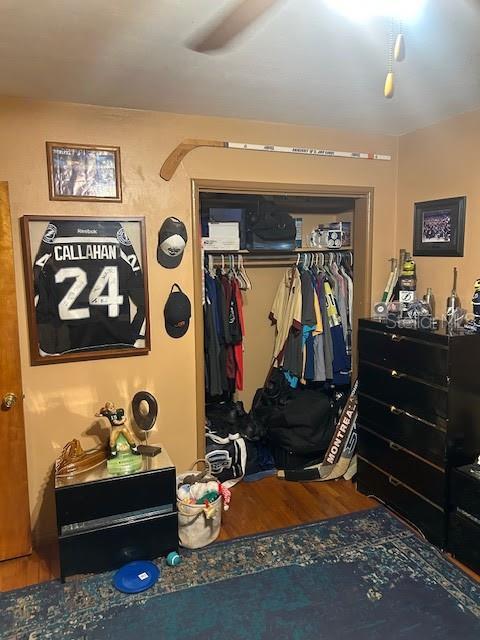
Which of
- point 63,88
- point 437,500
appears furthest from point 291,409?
point 63,88

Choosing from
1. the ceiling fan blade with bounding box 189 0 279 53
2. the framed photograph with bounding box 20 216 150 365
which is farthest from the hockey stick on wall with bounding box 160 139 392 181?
the ceiling fan blade with bounding box 189 0 279 53

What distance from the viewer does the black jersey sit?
2.57 metres

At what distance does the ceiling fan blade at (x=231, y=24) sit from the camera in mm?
1519

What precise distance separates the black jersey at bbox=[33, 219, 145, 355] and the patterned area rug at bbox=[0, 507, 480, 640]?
4.01 feet

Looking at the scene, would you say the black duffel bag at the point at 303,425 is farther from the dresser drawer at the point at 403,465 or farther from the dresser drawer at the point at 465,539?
the dresser drawer at the point at 465,539

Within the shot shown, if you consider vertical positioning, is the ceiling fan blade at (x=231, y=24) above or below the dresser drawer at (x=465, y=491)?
above

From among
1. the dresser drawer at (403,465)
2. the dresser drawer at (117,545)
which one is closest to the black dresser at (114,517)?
the dresser drawer at (117,545)

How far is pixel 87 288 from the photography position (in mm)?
2648

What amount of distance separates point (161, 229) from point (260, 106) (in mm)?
858

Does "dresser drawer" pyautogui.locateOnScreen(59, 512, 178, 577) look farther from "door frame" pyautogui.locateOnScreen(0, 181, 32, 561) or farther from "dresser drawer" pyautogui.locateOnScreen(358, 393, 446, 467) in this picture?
"dresser drawer" pyautogui.locateOnScreen(358, 393, 446, 467)

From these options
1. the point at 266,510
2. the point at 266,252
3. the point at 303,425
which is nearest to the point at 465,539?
the point at 266,510

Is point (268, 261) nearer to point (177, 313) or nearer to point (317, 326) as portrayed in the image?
point (317, 326)

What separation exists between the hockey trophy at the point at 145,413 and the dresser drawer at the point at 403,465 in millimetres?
1336

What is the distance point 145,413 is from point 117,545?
670 millimetres
